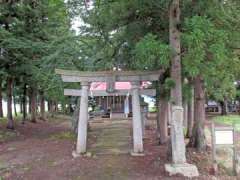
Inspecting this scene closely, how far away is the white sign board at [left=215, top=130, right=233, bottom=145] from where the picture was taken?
9.47m

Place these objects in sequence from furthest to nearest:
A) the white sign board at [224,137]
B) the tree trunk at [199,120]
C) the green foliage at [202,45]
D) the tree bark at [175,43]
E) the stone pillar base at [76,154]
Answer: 1. the tree trunk at [199,120]
2. the stone pillar base at [76,154]
3. the white sign board at [224,137]
4. the tree bark at [175,43]
5. the green foliage at [202,45]

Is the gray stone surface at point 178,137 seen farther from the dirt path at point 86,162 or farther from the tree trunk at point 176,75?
the dirt path at point 86,162

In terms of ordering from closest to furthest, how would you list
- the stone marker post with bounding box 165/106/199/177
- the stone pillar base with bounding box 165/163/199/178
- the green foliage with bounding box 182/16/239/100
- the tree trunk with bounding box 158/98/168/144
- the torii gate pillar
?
1. the green foliage with bounding box 182/16/239/100
2. the stone pillar base with bounding box 165/163/199/178
3. the stone marker post with bounding box 165/106/199/177
4. the torii gate pillar
5. the tree trunk with bounding box 158/98/168/144

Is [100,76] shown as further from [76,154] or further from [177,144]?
[177,144]

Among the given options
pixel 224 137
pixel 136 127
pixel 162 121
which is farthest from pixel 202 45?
pixel 162 121

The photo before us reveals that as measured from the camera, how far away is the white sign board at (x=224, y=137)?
947cm

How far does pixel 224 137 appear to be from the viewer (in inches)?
374

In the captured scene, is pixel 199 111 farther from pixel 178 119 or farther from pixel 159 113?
pixel 178 119

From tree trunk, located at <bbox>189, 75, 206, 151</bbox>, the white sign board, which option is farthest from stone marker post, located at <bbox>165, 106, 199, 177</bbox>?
tree trunk, located at <bbox>189, 75, 206, 151</bbox>

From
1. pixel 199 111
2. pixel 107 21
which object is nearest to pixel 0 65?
pixel 107 21

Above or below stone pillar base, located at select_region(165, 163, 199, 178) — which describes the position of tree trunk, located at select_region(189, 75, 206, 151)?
above

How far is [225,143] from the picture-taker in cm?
948

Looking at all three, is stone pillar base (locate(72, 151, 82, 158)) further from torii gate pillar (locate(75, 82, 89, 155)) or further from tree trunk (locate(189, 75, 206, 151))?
tree trunk (locate(189, 75, 206, 151))

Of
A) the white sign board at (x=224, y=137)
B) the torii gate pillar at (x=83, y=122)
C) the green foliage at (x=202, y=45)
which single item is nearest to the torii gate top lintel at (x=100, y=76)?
the torii gate pillar at (x=83, y=122)
